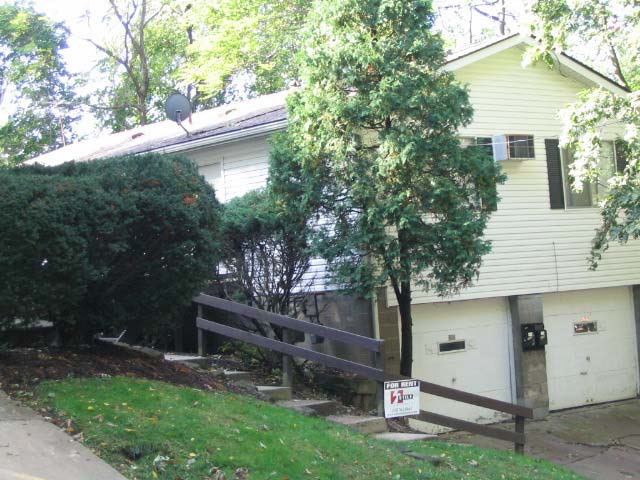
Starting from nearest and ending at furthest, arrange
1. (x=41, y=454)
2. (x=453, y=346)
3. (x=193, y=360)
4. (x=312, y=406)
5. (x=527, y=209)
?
(x=41, y=454) → (x=312, y=406) → (x=193, y=360) → (x=453, y=346) → (x=527, y=209)

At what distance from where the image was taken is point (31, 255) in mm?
7219

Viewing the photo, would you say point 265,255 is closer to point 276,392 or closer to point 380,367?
point 276,392

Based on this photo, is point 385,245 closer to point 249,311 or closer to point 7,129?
point 249,311

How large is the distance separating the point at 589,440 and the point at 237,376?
6.24 meters

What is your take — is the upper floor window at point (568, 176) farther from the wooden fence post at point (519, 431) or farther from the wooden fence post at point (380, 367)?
the wooden fence post at point (380, 367)

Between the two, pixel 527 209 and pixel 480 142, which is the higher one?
pixel 480 142

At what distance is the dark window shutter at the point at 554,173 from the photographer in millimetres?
14906

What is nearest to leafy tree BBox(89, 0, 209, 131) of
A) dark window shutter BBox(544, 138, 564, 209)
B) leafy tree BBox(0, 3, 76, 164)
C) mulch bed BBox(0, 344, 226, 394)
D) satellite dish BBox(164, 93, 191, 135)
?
leafy tree BBox(0, 3, 76, 164)

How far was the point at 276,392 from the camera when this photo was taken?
9703mm

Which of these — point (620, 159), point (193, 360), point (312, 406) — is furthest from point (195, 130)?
point (620, 159)

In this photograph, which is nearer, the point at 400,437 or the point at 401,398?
the point at 401,398

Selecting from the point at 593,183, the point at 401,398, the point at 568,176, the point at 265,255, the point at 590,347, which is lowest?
the point at 590,347

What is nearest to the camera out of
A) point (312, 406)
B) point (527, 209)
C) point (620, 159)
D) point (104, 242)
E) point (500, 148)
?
point (104, 242)

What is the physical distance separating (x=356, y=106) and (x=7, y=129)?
967 inches
